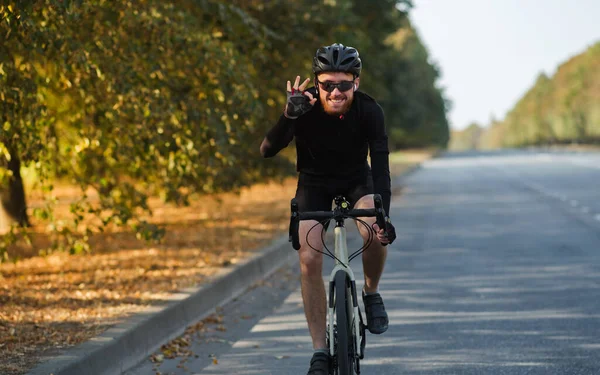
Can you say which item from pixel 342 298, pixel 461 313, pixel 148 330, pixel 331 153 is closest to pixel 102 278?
pixel 148 330

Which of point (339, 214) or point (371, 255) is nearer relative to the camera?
point (339, 214)

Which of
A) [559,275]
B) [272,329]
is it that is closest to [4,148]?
[272,329]

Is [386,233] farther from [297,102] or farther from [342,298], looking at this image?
[297,102]

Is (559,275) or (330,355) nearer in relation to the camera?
(330,355)

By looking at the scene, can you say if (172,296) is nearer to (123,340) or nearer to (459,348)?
(123,340)

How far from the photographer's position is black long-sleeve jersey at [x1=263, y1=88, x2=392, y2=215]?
18.2 feet

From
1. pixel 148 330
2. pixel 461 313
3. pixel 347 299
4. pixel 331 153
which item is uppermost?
pixel 331 153

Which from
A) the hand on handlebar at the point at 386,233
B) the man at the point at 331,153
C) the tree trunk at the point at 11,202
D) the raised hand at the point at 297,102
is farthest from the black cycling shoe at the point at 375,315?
the tree trunk at the point at 11,202

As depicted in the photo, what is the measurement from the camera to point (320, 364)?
5.41m

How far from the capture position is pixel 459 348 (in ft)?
24.2

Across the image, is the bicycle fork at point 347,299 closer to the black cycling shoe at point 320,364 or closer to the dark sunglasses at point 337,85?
the black cycling shoe at point 320,364

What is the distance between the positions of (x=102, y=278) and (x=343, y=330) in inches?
222

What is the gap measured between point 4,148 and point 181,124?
88.9 inches

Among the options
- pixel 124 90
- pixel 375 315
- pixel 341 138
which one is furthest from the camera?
pixel 124 90
